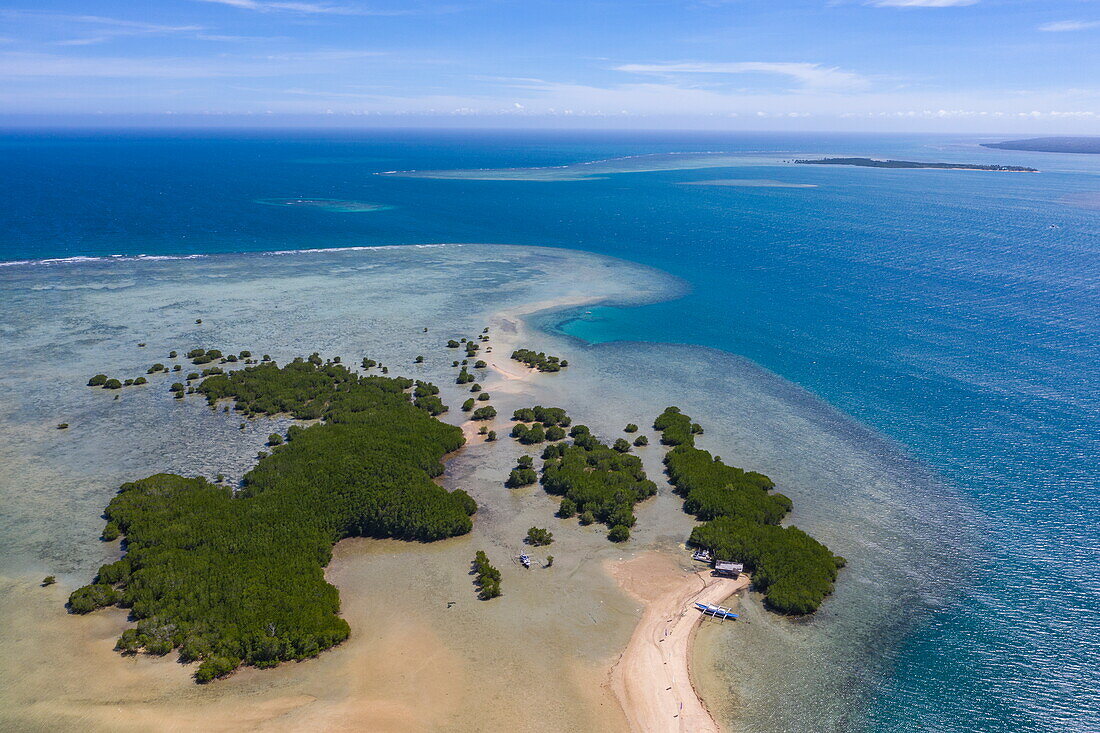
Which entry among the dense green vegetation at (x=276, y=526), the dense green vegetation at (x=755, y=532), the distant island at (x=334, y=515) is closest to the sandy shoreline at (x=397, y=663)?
the distant island at (x=334, y=515)

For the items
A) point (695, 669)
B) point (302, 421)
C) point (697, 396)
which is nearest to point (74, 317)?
point (302, 421)

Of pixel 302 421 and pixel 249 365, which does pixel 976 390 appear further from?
pixel 249 365

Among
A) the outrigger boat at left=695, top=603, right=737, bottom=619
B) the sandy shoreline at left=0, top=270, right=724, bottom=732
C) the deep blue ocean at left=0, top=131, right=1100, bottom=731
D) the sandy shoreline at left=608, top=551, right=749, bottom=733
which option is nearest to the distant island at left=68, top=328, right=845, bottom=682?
the sandy shoreline at left=608, top=551, right=749, bottom=733

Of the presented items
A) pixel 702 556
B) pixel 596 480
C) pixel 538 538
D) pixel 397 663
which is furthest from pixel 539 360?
pixel 397 663

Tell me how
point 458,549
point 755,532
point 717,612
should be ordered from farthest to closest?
point 755,532 < point 458,549 < point 717,612

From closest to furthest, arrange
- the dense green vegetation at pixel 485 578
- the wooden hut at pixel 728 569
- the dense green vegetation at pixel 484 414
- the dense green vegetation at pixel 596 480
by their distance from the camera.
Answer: the dense green vegetation at pixel 485 578 < the wooden hut at pixel 728 569 < the dense green vegetation at pixel 596 480 < the dense green vegetation at pixel 484 414

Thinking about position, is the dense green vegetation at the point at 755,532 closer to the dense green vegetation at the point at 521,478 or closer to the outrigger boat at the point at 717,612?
the outrigger boat at the point at 717,612

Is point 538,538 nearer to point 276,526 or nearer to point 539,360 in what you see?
point 276,526

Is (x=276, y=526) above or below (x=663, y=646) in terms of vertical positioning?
above
